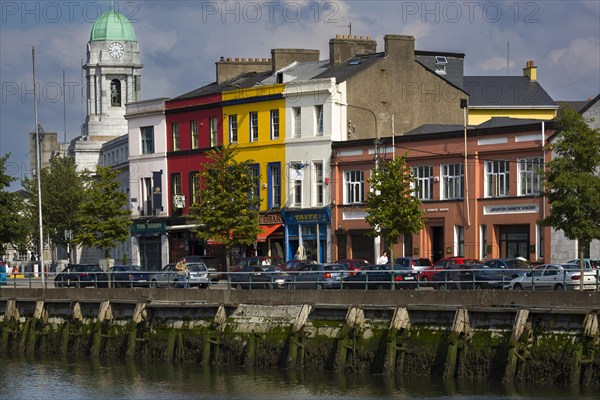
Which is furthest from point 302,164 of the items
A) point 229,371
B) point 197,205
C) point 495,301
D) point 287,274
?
point 495,301

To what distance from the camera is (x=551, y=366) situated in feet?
126

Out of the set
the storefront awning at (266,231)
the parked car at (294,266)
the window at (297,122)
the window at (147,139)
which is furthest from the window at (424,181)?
the window at (147,139)

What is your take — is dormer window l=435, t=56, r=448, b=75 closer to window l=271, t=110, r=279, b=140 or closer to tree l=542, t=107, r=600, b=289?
window l=271, t=110, r=279, b=140

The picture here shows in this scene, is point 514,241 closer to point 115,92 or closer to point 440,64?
point 440,64

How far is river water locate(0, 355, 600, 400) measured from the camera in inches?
1534

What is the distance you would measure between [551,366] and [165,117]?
57631 mm

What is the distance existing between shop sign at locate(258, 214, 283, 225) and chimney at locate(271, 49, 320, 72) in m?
12.1

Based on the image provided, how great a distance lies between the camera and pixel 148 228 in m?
93.8

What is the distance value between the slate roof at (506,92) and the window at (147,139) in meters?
23.2

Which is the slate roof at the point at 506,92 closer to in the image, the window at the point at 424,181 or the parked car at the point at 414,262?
the window at the point at 424,181

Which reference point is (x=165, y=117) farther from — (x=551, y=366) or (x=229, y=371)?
(x=551, y=366)

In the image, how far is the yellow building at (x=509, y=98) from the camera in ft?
309

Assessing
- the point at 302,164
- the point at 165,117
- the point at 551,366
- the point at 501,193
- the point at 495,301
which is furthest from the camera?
the point at 165,117

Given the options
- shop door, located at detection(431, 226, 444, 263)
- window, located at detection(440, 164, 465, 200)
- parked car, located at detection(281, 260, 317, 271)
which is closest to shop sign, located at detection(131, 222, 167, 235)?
shop door, located at detection(431, 226, 444, 263)
